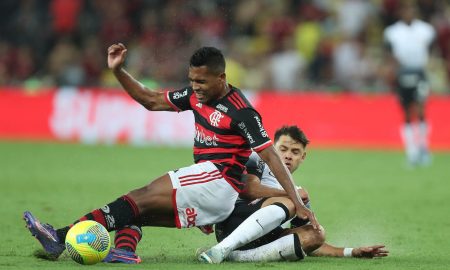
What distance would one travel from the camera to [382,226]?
1047cm

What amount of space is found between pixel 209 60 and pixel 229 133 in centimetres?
58

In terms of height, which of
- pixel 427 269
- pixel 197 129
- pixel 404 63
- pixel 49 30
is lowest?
pixel 427 269

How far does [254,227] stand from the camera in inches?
300

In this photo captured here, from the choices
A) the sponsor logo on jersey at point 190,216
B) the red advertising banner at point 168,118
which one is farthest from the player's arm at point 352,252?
the red advertising banner at point 168,118

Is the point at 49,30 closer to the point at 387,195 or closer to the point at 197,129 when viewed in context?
the point at 387,195

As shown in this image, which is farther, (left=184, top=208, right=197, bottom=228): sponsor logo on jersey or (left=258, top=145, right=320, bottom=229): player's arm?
(left=184, top=208, right=197, bottom=228): sponsor logo on jersey

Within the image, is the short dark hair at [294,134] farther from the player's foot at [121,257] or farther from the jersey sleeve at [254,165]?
the player's foot at [121,257]

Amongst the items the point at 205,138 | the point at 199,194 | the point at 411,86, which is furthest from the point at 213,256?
the point at 411,86

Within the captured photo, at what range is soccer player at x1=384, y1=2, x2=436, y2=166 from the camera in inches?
706

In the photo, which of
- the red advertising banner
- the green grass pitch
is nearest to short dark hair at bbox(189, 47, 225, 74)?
the green grass pitch

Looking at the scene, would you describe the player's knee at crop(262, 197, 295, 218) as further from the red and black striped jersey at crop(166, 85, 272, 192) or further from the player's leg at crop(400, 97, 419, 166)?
the player's leg at crop(400, 97, 419, 166)

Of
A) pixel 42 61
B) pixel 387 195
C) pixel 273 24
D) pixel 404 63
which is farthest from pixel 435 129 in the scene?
pixel 42 61

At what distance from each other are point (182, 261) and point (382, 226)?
3.31 metres

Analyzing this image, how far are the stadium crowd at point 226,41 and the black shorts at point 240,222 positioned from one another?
1288 cm
